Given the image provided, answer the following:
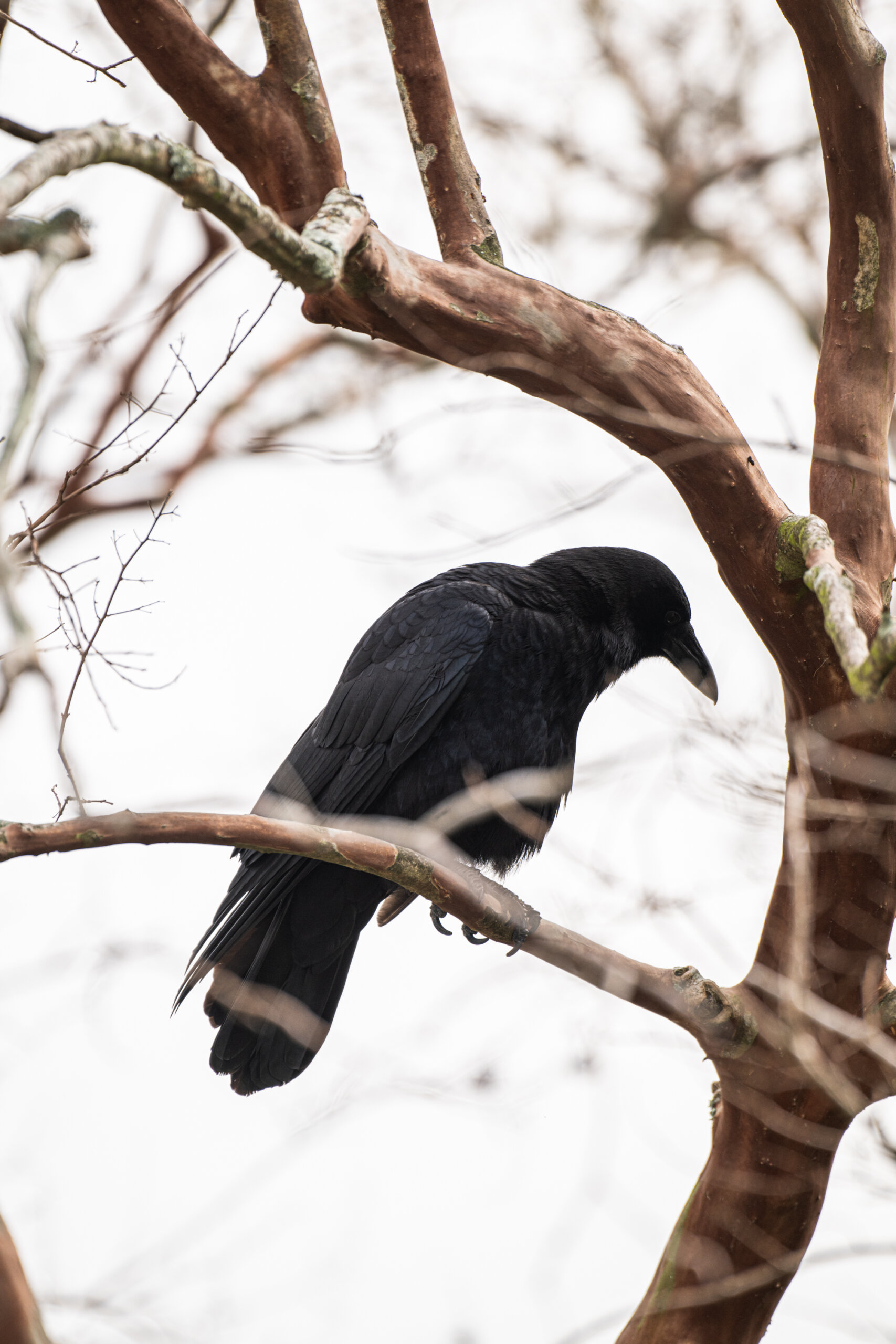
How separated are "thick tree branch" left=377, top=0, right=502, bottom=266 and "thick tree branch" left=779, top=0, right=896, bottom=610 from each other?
0.94 metres

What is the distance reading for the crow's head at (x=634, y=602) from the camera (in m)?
4.39

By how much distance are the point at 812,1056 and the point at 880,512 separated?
148cm

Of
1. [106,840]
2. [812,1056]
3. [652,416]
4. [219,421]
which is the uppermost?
[219,421]

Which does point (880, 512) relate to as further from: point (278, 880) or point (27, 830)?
point (27, 830)

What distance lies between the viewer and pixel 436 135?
3301 mm

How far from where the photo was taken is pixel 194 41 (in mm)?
2877

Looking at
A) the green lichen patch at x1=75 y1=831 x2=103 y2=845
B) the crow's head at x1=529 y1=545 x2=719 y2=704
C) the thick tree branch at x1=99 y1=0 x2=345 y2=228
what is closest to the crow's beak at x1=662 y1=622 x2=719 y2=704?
the crow's head at x1=529 y1=545 x2=719 y2=704

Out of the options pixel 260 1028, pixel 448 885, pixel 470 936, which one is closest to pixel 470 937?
pixel 470 936

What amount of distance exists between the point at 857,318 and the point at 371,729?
2043mm

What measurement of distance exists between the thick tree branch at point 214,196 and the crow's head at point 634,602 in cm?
219

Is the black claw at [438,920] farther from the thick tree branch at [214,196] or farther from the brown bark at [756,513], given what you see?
the thick tree branch at [214,196]

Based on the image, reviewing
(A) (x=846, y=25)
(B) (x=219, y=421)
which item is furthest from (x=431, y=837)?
(B) (x=219, y=421)

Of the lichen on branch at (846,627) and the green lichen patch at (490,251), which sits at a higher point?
the green lichen patch at (490,251)

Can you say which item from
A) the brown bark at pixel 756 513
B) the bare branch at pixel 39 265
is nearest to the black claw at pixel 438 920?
the brown bark at pixel 756 513
